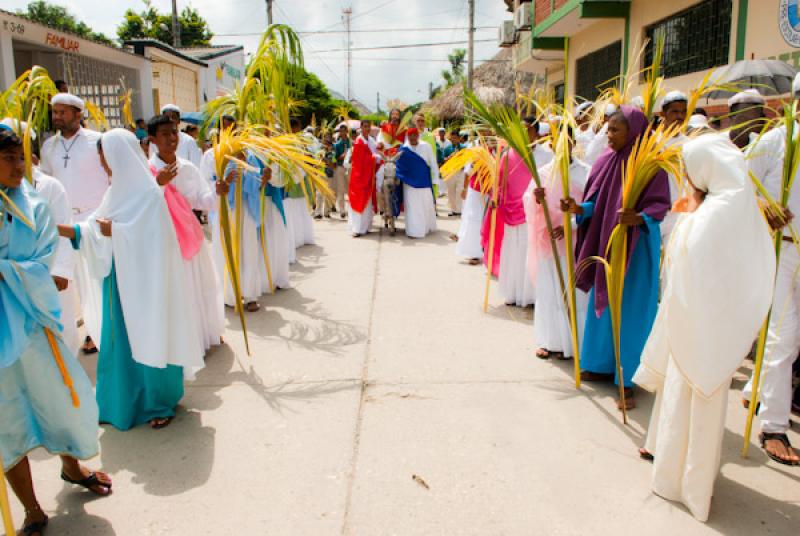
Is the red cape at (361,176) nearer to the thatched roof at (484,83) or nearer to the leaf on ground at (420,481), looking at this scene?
the leaf on ground at (420,481)

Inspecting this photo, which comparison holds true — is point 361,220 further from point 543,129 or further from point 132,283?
point 132,283

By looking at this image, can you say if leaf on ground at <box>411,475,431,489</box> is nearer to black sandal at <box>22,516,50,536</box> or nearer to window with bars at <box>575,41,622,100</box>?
black sandal at <box>22,516,50,536</box>

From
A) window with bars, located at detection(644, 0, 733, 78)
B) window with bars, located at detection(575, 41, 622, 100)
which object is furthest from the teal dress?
window with bars, located at detection(575, 41, 622, 100)

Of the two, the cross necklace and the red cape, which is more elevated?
the cross necklace

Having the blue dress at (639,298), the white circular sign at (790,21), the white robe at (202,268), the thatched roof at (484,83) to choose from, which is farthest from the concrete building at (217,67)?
the blue dress at (639,298)

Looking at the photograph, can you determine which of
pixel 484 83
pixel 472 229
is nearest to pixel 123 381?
pixel 472 229

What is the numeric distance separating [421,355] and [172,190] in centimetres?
220

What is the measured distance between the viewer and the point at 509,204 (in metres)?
6.23

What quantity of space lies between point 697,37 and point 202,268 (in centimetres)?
869

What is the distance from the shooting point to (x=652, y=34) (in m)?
11.5

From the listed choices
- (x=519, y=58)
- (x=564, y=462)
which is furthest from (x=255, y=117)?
(x=519, y=58)

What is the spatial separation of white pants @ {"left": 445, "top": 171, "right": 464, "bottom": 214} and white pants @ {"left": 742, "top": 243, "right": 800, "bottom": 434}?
31.6ft

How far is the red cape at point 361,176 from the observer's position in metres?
10.6

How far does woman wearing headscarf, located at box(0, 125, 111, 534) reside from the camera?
2625 mm
